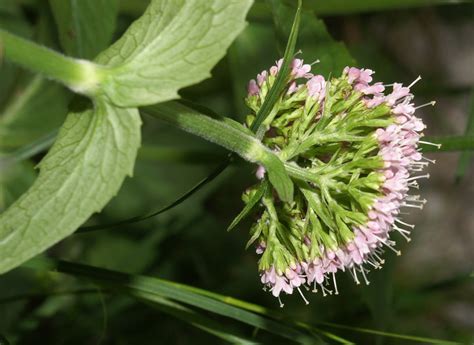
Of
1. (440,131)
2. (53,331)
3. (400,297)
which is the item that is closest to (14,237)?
(53,331)

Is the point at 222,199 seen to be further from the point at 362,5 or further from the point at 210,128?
the point at 210,128

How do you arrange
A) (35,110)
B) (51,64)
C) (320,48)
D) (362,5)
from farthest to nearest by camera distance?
(35,110) < (362,5) < (320,48) < (51,64)

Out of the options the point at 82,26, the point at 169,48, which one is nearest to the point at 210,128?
the point at 169,48

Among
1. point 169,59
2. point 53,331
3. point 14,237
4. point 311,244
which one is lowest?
point 53,331

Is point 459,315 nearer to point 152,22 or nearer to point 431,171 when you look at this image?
point 431,171

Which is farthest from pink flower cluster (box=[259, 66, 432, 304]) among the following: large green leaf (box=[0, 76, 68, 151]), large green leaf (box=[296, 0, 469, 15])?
large green leaf (box=[0, 76, 68, 151])

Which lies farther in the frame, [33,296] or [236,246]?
[236,246]
